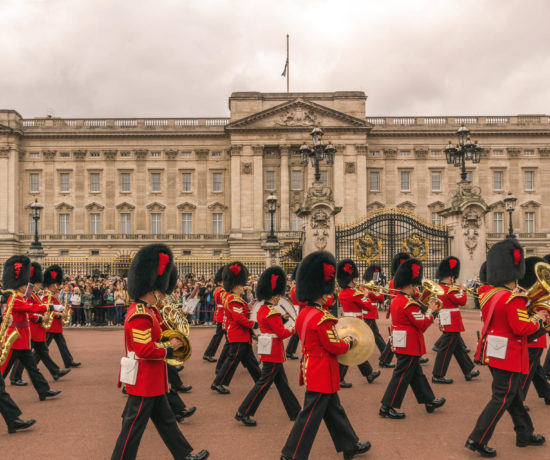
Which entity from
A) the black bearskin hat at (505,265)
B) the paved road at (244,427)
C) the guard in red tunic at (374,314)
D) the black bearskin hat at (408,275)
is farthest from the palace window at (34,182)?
the black bearskin hat at (505,265)

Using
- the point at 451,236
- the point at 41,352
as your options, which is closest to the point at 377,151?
the point at 451,236

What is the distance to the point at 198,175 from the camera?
50.0m

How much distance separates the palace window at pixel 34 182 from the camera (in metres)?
49.7

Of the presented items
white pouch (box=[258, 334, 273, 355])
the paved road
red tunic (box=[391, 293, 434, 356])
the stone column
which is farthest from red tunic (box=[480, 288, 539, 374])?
the stone column

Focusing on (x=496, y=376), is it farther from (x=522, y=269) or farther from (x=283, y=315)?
(x=283, y=315)

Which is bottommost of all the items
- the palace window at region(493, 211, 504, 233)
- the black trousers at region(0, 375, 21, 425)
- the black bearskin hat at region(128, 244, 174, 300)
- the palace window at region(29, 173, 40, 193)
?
the black trousers at region(0, 375, 21, 425)

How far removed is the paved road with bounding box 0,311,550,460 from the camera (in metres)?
5.77

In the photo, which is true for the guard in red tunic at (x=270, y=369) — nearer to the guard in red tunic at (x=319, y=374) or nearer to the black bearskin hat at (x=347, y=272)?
the guard in red tunic at (x=319, y=374)

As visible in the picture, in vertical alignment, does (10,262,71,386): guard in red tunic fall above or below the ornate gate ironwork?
below

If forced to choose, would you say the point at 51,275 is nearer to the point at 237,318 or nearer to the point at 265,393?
the point at 237,318

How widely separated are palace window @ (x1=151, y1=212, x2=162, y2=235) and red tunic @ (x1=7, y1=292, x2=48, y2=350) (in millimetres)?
Answer: 42575

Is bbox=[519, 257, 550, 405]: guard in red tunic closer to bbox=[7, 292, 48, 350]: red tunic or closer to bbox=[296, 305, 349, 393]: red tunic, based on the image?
bbox=[296, 305, 349, 393]: red tunic

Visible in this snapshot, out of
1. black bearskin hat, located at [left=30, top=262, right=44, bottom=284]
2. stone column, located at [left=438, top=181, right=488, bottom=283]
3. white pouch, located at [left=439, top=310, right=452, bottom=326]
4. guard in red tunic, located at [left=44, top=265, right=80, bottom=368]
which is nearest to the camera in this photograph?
white pouch, located at [left=439, top=310, right=452, bottom=326]

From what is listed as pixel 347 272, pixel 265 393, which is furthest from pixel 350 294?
pixel 265 393
